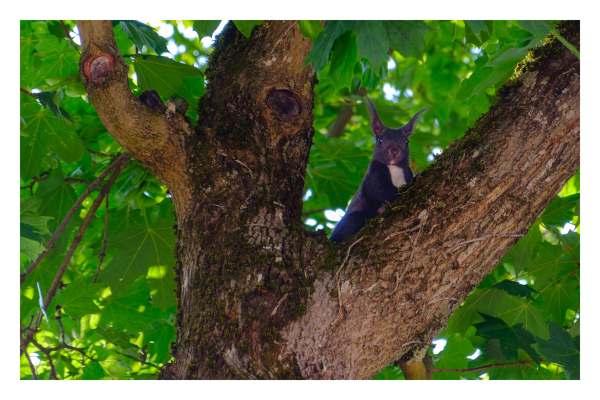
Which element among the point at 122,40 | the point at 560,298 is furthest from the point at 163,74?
the point at 560,298

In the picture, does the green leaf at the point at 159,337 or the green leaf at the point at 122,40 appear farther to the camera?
the green leaf at the point at 159,337

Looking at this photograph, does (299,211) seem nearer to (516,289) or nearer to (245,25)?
(245,25)

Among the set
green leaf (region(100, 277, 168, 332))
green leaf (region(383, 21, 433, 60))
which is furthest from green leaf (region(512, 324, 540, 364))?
green leaf (region(100, 277, 168, 332))

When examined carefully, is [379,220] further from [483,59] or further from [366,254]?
[483,59]

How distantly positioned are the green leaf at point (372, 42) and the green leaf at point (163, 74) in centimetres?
117

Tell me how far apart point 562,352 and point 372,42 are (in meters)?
1.56

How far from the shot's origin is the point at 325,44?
1723 mm

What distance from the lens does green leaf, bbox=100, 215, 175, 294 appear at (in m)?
2.79

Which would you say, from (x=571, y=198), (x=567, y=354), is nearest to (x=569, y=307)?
(x=571, y=198)

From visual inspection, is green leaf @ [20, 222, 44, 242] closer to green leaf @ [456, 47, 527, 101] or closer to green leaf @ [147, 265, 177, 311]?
green leaf @ [147, 265, 177, 311]

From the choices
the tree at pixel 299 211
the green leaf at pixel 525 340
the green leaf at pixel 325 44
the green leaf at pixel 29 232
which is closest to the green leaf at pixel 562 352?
the tree at pixel 299 211

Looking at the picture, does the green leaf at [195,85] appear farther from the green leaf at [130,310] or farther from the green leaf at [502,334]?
the green leaf at [502,334]

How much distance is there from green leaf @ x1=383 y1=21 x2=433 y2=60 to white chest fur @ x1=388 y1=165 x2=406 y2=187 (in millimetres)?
1504

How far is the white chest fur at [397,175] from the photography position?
10.5 ft
